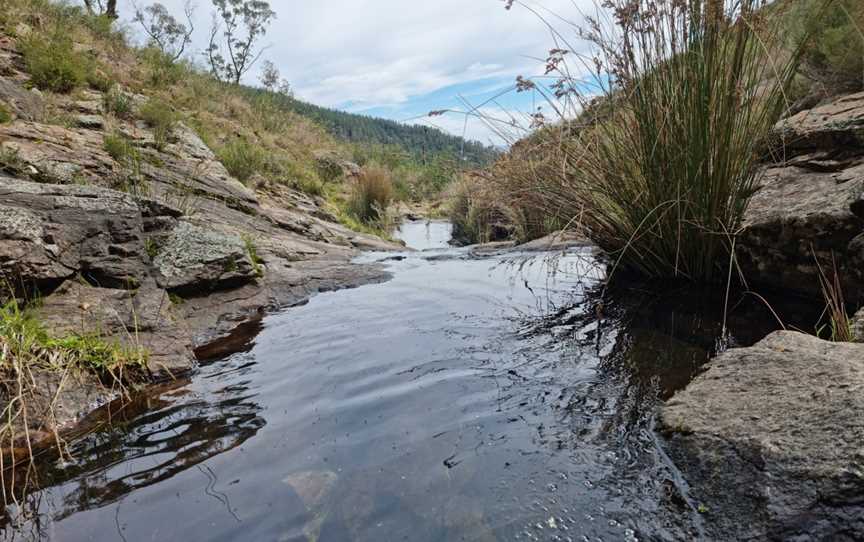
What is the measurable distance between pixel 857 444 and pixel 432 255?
19.3 ft

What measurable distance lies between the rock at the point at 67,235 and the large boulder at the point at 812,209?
391 cm

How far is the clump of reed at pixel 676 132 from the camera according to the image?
8.15ft

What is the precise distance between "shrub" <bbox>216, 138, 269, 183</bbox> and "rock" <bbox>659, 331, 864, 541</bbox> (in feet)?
29.1

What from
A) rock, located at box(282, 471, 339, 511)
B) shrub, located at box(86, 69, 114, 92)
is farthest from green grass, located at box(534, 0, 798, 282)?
shrub, located at box(86, 69, 114, 92)

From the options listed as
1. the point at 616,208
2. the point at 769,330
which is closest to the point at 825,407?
the point at 769,330

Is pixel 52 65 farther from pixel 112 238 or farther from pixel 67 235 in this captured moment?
pixel 67 235

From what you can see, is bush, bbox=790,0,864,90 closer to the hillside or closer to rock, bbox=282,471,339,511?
the hillside

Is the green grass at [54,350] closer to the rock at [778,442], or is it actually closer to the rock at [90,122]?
the rock at [778,442]

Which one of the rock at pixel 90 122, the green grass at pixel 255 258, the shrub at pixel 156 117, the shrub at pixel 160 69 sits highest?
the shrub at pixel 160 69

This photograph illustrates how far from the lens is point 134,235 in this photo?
3.43 metres

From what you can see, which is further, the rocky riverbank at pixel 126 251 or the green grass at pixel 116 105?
the green grass at pixel 116 105

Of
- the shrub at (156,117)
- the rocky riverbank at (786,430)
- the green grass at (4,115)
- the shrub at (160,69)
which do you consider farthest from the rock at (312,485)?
the shrub at (160,69)

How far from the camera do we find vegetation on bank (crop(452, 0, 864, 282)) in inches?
97.7

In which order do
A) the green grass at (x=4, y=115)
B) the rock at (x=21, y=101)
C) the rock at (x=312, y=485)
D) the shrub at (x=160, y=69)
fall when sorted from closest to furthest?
the rock at (x=312, y=485) < the green grass at (x=4, y=115) < the rock at (x=21, y=101) < the shrub at (x=160, y=69)
